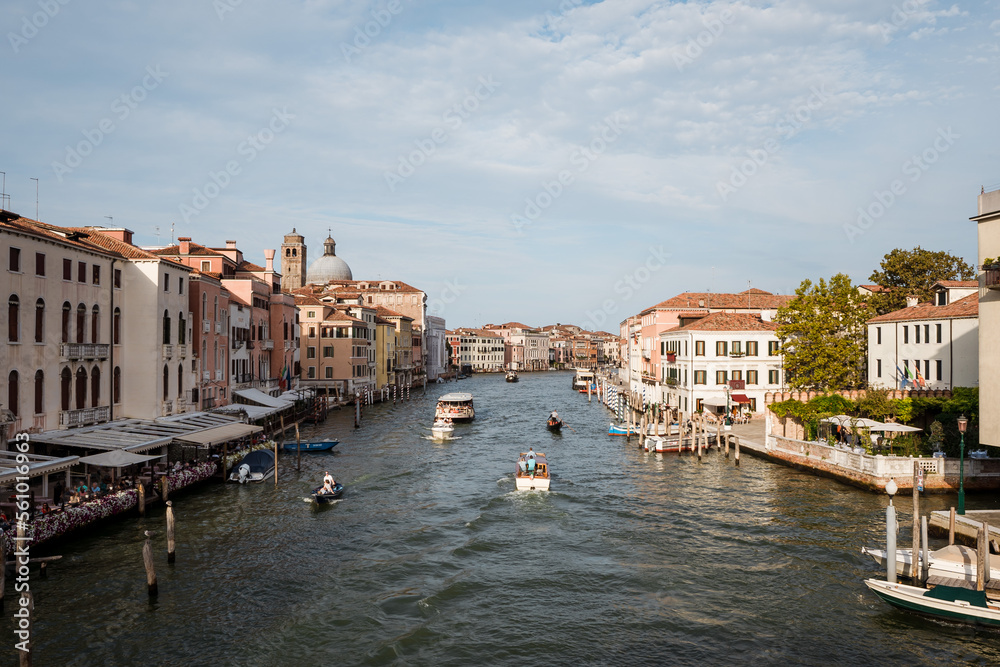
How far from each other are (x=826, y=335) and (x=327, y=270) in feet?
299

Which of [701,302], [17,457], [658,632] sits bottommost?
[658,632]

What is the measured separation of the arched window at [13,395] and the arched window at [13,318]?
1173 millimetres

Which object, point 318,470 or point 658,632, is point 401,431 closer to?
point 318,470

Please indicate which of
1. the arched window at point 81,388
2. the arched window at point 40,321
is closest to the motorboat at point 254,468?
A: the arched window at point 81,388

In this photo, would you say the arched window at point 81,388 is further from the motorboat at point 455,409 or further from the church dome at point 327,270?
the church dome at point 327,270

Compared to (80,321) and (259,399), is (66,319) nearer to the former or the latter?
(80,321)

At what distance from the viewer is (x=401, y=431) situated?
49.4 meters

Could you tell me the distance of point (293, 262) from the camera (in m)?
111

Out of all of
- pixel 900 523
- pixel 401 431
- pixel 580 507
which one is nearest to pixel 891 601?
pixel 900 523

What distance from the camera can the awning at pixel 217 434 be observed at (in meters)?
27.3

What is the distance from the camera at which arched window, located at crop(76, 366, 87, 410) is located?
2625 cm

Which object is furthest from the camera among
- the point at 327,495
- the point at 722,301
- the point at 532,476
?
the point at 722,301

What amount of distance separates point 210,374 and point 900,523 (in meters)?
33.9

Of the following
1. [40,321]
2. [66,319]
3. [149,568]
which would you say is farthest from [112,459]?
[149,568]
